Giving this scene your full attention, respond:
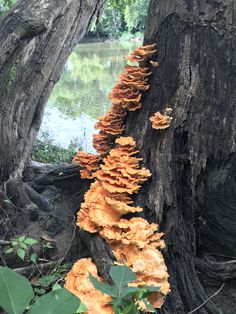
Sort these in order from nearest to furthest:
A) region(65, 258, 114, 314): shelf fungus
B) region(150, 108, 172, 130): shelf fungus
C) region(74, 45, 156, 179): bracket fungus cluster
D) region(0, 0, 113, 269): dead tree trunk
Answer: region(65, 258, 114, 314): shelf fungus → region(150, 108, 172, 130): shelf fungus → region(74, 45, 156, 179): bracket fungus cluster → region(0, 0, 113, 269): dead tree trunk

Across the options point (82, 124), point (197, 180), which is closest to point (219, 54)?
point (197, 180)

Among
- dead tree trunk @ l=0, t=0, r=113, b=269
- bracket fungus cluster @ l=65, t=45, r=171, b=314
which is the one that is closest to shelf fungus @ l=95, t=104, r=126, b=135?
bracket fungus cluster @ l=65, t=45, r=171, b=314

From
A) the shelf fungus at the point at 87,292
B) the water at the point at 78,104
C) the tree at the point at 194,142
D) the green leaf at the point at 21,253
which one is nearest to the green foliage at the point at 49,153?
the water at the point at 78,104

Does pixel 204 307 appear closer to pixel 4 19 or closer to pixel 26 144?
pixel 26 144

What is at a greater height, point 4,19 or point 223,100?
point 4,19

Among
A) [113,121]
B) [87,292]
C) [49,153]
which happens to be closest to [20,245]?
[87,292]

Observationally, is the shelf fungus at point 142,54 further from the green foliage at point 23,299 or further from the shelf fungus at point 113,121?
the green foliage at point 23,299

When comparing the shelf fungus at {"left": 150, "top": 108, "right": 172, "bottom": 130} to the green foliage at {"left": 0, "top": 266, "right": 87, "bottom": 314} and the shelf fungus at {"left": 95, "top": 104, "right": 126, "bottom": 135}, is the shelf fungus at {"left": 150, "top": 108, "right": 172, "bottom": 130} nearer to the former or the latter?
the shelf fungus at {"left": 95, "top": 104, "right": 126, "bottom": 135}
